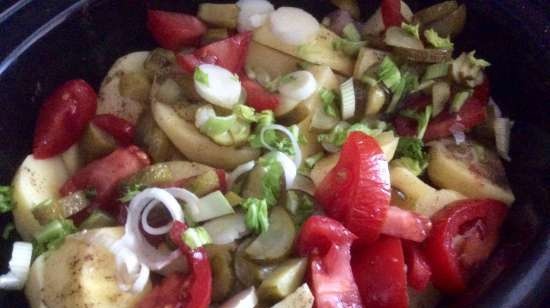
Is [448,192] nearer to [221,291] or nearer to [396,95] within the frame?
[396,95]

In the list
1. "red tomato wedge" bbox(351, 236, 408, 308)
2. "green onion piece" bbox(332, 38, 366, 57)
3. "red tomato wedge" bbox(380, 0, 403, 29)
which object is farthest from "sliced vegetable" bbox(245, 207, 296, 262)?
"red tomato wedge" bbox(380, 0, 403, 29)

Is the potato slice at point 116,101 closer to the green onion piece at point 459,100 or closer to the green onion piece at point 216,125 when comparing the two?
the green onion piece at point 216,125

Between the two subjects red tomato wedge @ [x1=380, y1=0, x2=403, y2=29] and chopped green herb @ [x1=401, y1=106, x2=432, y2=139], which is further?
red tomato wedge @ [x1=380, y1=0, x2=403, y2=29]

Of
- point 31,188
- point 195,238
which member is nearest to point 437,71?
point 195,238

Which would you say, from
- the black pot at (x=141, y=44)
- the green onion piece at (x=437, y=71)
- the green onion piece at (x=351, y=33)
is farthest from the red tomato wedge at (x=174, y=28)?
the green onion piece at (x=437, y=71)

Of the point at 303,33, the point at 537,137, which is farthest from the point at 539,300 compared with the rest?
the point at 303,33

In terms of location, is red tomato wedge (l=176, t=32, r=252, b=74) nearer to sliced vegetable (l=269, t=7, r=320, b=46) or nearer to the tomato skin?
sliced vegetable (l=269, t=7, r=320, b=46)
